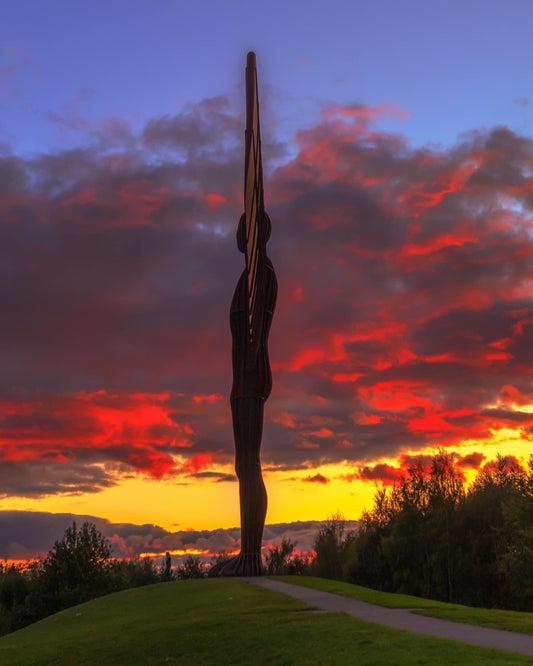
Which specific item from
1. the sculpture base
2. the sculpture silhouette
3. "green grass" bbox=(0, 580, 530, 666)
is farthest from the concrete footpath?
the sculpture silhouette

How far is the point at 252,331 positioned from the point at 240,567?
34.3 feet

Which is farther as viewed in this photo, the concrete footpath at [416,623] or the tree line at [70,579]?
the tree line at [70,579]

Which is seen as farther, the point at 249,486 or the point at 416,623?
the point at 249,486

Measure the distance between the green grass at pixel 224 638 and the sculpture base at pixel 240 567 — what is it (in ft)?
18.7

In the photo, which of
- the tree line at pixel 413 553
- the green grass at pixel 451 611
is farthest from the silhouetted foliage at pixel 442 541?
the green grass at pixel 451 611

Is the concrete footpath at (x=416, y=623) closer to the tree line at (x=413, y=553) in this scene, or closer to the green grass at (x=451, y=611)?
the green grass at (x=451, y=611)

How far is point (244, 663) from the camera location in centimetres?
1306

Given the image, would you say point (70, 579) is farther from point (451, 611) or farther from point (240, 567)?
point (451, 611)

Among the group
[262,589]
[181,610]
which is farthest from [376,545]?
[181,610]

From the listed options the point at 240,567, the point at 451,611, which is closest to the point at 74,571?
the point at 240,567

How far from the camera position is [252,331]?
1299 inches

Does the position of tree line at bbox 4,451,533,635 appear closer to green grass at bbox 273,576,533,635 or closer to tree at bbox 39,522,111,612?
tree at bbox 39,522,111,612

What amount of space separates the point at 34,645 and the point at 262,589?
734 cm

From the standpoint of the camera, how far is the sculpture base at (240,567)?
3044 cm
